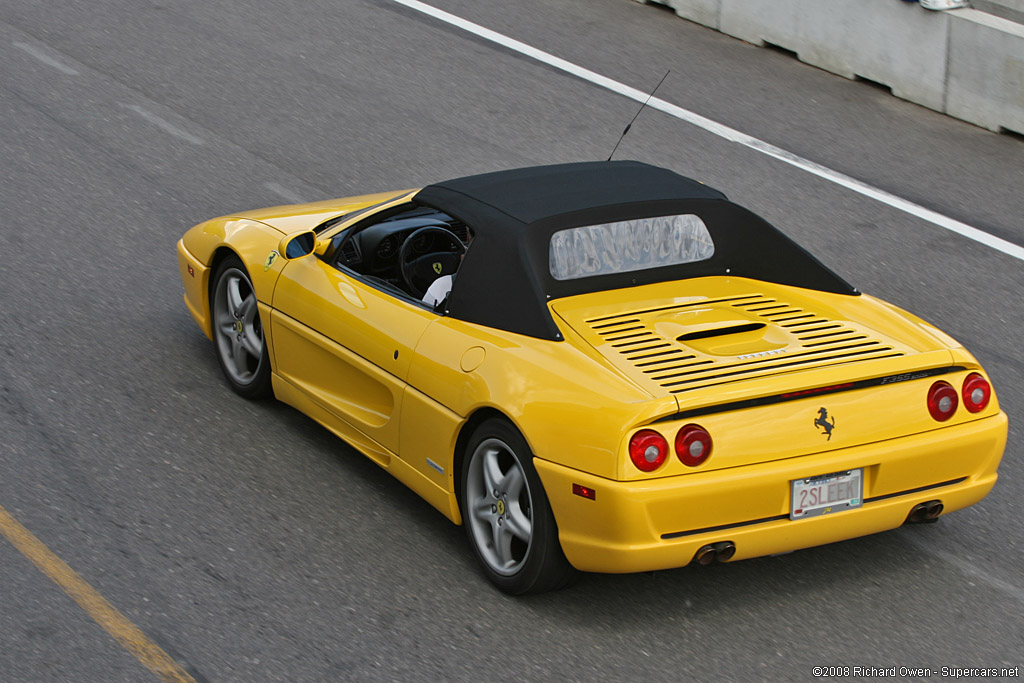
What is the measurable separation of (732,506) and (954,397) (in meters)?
1.06

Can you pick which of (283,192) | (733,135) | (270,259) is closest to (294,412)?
(270,259)

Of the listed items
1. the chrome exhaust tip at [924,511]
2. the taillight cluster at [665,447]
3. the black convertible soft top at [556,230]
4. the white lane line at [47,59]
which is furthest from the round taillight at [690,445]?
the white lane line at [47,59]

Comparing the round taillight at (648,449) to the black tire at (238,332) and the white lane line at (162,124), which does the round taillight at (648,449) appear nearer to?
the black tire at (238,332)

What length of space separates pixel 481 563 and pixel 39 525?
1879 mm

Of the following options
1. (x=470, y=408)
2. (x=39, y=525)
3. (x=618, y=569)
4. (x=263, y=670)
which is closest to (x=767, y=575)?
(x=618, y=569)

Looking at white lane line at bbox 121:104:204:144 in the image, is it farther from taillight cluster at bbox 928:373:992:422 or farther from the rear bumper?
taillight cluster at bbox 928:373:992:422

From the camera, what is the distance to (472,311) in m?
5.56

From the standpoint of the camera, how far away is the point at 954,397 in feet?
17.1

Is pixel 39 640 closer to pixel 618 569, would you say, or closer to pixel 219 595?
pixel 219 595

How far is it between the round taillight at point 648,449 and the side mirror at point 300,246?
2.36m

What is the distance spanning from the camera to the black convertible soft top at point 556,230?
18.0 feet

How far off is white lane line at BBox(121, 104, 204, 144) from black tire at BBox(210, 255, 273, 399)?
419 centimetres

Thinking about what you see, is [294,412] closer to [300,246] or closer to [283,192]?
[300,246]

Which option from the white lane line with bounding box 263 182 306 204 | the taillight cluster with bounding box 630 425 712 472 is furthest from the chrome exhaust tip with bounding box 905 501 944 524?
the white lane line with bounding box 263 182 306 204
